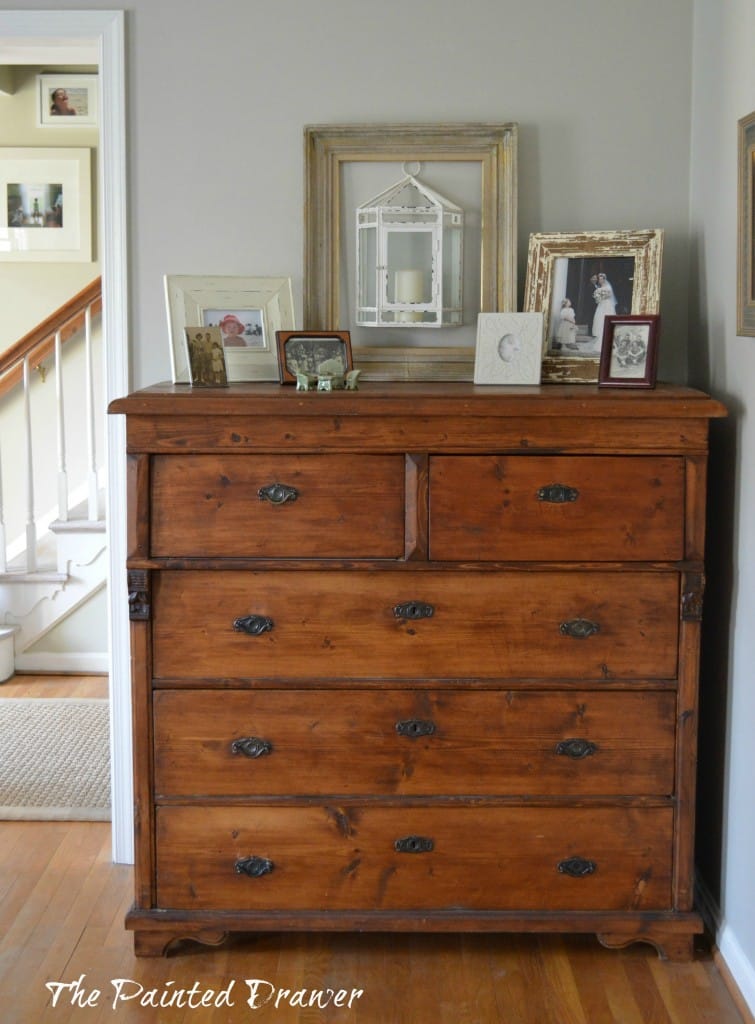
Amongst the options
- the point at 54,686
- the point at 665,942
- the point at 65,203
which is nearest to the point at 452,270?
the point at 665,942

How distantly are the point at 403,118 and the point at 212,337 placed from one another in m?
0.67

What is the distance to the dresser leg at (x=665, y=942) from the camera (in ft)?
8.30

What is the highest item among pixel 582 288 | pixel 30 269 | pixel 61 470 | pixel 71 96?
pixel 71 96

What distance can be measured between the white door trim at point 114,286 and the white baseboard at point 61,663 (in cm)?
173

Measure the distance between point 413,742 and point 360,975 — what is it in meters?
0.47

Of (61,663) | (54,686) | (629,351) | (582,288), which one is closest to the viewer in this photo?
(629,351)

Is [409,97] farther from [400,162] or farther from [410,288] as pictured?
[410,288]

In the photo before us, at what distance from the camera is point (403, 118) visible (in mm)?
2832

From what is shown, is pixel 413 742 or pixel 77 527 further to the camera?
pixel 77 527

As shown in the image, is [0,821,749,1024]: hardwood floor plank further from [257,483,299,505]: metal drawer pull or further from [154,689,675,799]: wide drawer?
[257,483,299,505]: metal drawer pull

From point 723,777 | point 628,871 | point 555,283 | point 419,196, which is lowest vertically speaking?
point 628,871

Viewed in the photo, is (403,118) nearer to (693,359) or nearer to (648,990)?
(693,359)

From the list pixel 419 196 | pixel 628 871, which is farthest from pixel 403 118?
pixel 628 871

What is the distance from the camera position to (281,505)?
2436mm
